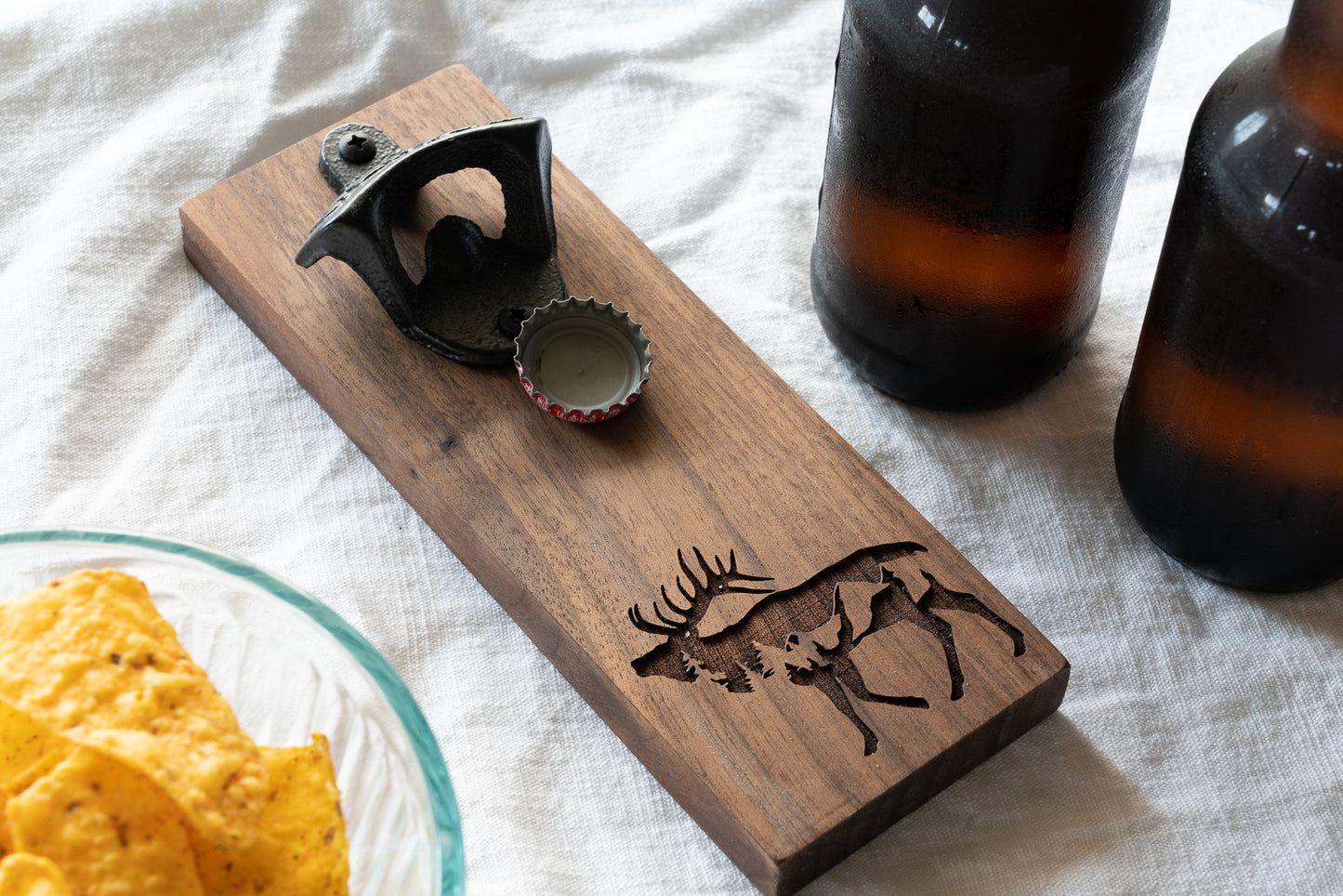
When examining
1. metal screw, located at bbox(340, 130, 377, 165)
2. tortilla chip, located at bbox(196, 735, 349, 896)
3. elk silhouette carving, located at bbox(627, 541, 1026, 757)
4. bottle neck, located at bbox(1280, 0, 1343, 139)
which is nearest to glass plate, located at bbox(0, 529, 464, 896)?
tortilla chip, located at bbox(196, 735, 349, 896)

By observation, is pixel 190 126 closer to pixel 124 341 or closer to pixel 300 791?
pixel 124 341

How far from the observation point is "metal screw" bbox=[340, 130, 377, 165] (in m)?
0.74

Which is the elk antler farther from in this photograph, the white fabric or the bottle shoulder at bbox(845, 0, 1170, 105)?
the bottle shoulder at bbox(845, 0, 1170, 105)

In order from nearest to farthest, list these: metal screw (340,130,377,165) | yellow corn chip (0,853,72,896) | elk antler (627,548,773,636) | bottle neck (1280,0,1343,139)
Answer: yellow corn chip (0,853,72,896) < bottle neck (1280,0,1343,139) < elk antler (627,548,773,636) < metal screw (340,130,377,165)

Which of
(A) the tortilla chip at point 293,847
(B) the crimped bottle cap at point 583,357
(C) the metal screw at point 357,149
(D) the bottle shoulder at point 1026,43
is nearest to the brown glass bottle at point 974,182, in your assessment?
(D) the bottle shoulder at point 1026,43

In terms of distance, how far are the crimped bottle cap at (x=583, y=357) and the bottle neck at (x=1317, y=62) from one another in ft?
1.01

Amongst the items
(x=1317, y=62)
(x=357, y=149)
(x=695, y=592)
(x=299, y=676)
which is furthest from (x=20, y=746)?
(x=1317, y=62)

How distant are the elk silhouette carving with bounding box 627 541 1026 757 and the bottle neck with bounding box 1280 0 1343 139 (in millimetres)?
243

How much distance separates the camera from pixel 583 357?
69cm

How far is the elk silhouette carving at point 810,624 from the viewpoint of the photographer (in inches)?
23.6

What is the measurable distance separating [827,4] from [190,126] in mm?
411

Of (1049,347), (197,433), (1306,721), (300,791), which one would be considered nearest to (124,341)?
(197,433)

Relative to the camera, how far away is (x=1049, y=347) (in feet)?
2.31

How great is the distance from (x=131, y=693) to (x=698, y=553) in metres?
0.25
